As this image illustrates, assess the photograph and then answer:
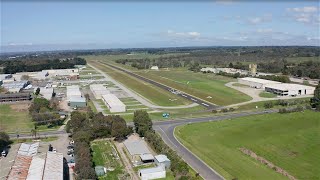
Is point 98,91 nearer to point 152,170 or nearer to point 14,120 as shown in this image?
point 14,120

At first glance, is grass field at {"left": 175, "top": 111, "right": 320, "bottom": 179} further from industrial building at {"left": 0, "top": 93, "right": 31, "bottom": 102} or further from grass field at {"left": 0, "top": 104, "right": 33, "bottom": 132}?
industrial building at {"left": 0, "top": 93, "right": 31, "bottom": 102}

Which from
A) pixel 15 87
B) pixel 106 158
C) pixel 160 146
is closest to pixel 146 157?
pixel 160 146

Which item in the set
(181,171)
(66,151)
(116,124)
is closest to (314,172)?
(181,171)

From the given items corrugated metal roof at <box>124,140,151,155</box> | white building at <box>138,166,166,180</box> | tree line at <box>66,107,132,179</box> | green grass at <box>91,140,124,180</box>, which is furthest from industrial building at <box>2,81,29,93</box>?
white building at <box>138,166,166,180</box>

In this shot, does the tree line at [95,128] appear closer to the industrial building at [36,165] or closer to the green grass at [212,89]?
the industrial building at [36,165]

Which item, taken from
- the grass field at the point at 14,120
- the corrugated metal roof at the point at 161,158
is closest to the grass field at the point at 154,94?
the grass field at the point at 14,120

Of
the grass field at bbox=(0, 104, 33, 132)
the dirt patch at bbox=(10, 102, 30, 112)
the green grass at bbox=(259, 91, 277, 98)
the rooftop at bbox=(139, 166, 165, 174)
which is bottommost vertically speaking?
the rooftop at bbox=(139, 166, 165, 174)

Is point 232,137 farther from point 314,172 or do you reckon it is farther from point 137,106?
point 137,106
